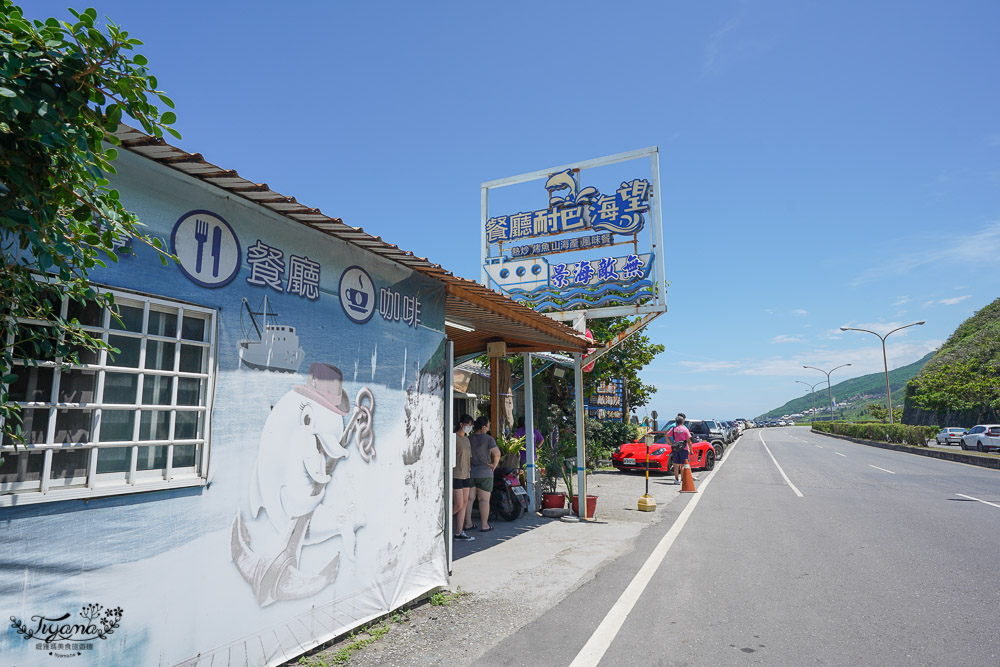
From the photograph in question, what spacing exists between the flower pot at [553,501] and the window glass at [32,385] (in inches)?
332

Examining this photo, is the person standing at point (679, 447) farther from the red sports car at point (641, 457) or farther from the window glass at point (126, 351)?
the window glass at point (126, 351)

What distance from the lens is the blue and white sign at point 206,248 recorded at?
357 cm

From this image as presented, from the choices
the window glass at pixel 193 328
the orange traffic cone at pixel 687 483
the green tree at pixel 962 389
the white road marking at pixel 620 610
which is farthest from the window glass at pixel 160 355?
the green tree at pixel 962 389

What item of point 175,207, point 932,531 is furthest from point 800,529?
point 175,207

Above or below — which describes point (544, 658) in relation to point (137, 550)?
below

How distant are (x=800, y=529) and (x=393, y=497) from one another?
6.96 metres

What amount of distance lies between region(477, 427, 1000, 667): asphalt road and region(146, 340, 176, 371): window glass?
295cm

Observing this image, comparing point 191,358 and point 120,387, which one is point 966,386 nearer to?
point 191,358

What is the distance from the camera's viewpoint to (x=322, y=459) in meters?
4.45

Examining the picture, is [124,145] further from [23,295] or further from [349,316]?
[349,316]

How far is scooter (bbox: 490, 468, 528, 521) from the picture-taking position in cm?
976

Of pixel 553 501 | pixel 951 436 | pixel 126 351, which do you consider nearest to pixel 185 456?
pixel 126 351

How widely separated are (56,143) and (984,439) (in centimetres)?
3761

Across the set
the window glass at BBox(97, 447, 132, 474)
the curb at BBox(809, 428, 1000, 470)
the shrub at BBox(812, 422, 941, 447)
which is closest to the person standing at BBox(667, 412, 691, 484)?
the curb at BBox(809, 428, 1000, 470)
